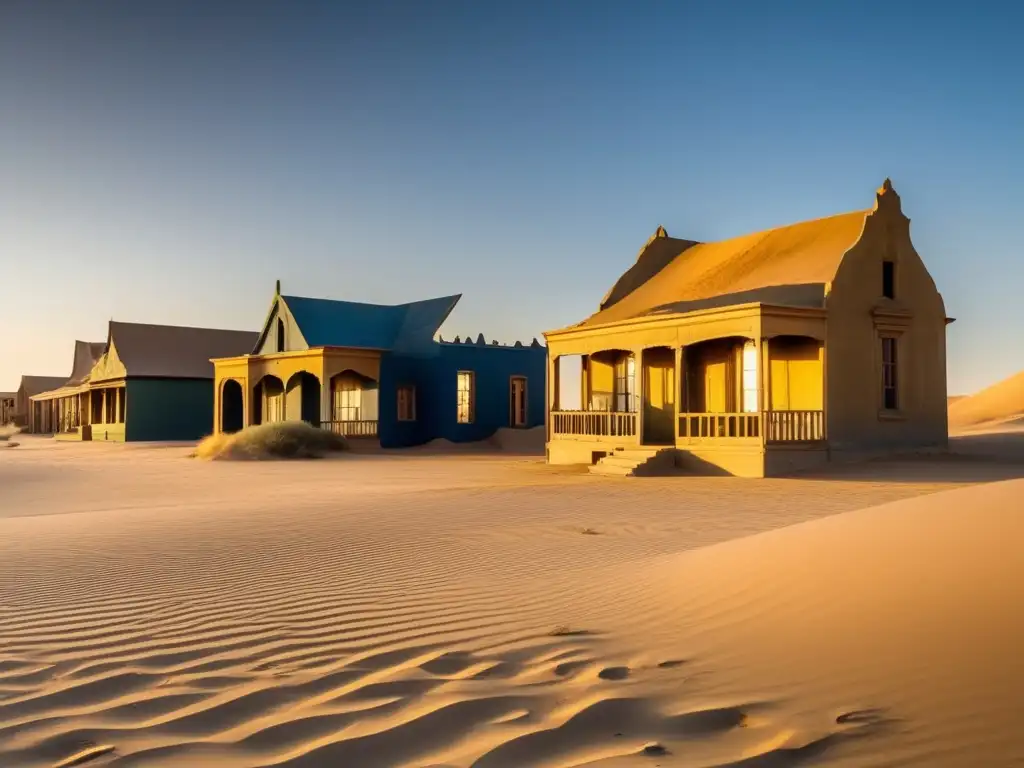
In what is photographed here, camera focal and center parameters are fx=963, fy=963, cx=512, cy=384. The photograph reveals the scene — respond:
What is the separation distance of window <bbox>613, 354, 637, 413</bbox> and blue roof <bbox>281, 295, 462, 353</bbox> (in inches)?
470

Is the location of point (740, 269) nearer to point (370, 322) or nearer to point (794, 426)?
point (794, 426)

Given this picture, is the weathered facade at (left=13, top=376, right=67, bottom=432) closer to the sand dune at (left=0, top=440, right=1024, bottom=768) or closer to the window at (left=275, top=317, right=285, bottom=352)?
the window at (left=275, top=317, right=285, bottom=352)

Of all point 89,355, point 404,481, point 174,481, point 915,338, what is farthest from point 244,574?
point 89,355

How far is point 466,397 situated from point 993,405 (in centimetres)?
5062

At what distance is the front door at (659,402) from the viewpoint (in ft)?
80.4

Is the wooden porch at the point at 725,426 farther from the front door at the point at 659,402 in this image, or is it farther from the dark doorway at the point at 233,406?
the dark doorway at the point at 233,406

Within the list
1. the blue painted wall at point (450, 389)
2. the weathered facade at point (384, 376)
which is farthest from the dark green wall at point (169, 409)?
the blue painted wall at point (450, 389)

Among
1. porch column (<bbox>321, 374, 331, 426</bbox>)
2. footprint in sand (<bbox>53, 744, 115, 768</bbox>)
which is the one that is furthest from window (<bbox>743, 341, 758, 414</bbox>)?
footprint in sand (<bbox>53, 744, 115, 768</bbox>)

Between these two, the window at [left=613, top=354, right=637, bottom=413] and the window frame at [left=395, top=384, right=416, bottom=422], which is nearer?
the window at [left=613, top=354, right=637, bottom=413]

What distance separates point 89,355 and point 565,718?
2633 inches

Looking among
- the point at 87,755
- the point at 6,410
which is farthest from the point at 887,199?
the point at 6,410

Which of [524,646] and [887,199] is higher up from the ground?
[887,199]

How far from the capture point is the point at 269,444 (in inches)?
1179

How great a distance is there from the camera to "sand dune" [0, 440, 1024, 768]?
13.0 ft
